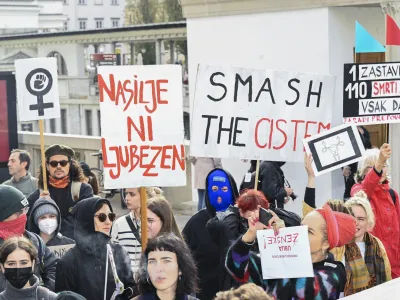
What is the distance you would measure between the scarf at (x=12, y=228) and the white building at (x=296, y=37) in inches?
262

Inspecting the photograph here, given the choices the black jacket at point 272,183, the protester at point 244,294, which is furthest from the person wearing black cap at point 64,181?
the protester at point 244,294

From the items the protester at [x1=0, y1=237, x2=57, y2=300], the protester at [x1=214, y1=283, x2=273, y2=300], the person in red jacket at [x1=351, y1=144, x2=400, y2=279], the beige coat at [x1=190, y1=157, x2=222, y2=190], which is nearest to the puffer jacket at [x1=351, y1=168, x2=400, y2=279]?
the person in red jacket at [x1=351, y1=144, x2=400, y2=279]

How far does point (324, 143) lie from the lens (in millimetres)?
7176

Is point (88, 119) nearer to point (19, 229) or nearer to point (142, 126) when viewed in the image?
point (19, 229)

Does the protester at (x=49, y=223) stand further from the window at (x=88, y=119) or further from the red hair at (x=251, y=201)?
the window at (x=88, y=119)

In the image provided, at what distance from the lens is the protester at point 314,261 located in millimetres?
5496

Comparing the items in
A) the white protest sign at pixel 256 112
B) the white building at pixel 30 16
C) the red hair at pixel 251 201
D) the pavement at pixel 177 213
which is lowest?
the pavement at pixel 177 213

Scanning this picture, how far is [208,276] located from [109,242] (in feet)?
3.85

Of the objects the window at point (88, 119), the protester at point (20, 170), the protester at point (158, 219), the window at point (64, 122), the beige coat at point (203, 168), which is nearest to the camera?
the protester at point (158, 219)

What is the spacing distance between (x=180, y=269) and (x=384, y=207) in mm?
3434

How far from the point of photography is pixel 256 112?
7.87 metres

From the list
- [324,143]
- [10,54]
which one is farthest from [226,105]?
[10,54]

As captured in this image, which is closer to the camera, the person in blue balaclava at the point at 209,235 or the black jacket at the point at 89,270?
the black jacket at the point at 89,270

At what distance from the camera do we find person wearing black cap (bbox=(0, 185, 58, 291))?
21.5 feet
